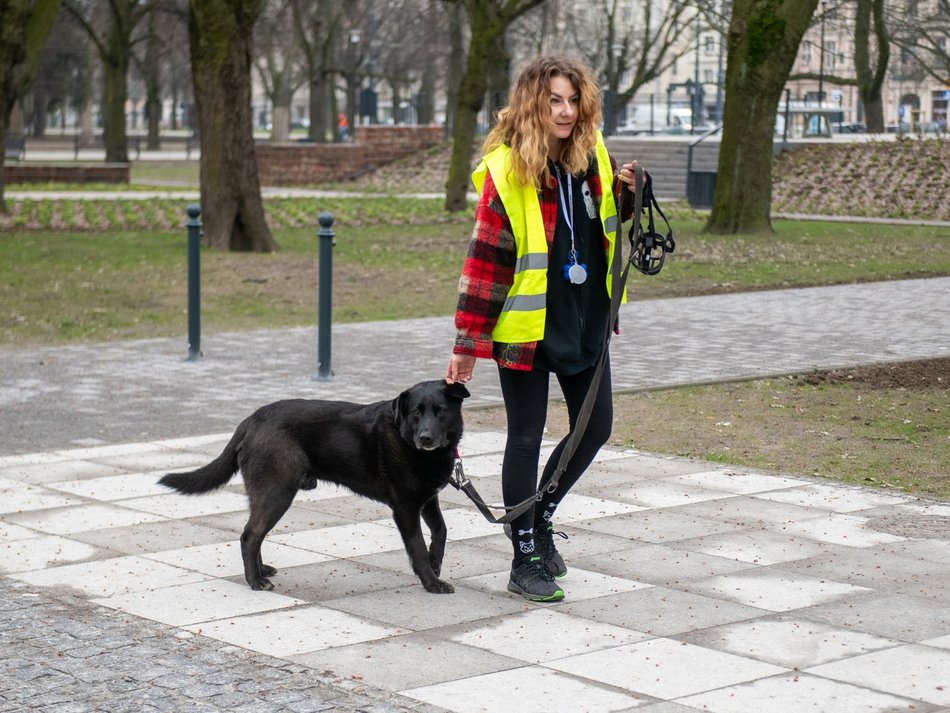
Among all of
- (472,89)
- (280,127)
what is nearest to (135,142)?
(280,127)

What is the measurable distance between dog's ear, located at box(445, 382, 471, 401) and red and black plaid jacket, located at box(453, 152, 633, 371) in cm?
12

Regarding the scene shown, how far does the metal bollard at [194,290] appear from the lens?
11.5 meters

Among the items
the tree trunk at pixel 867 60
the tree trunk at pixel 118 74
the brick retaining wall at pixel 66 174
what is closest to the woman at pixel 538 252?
the brick retaining wall at pixel 66 174

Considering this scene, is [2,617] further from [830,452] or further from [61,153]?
[61,153]

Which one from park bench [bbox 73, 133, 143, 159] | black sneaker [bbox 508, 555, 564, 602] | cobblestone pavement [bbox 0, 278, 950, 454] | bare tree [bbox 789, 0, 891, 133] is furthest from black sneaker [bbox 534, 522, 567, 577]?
park bench [bbox 73, 133, 143, 159]

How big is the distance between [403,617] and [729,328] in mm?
8671

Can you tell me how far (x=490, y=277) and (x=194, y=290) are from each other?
22.2ft

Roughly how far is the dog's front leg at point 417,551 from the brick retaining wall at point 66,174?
3375 centimetres

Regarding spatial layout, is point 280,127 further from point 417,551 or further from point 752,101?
point 417,551

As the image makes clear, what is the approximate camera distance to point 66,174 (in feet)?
125

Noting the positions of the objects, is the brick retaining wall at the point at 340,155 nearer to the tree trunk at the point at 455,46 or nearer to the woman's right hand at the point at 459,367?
the tree trunk at the point at 455,46

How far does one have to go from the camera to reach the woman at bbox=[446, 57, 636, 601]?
522 cm

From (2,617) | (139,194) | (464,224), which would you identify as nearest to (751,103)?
(464,224)

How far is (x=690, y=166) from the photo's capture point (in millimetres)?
34000
